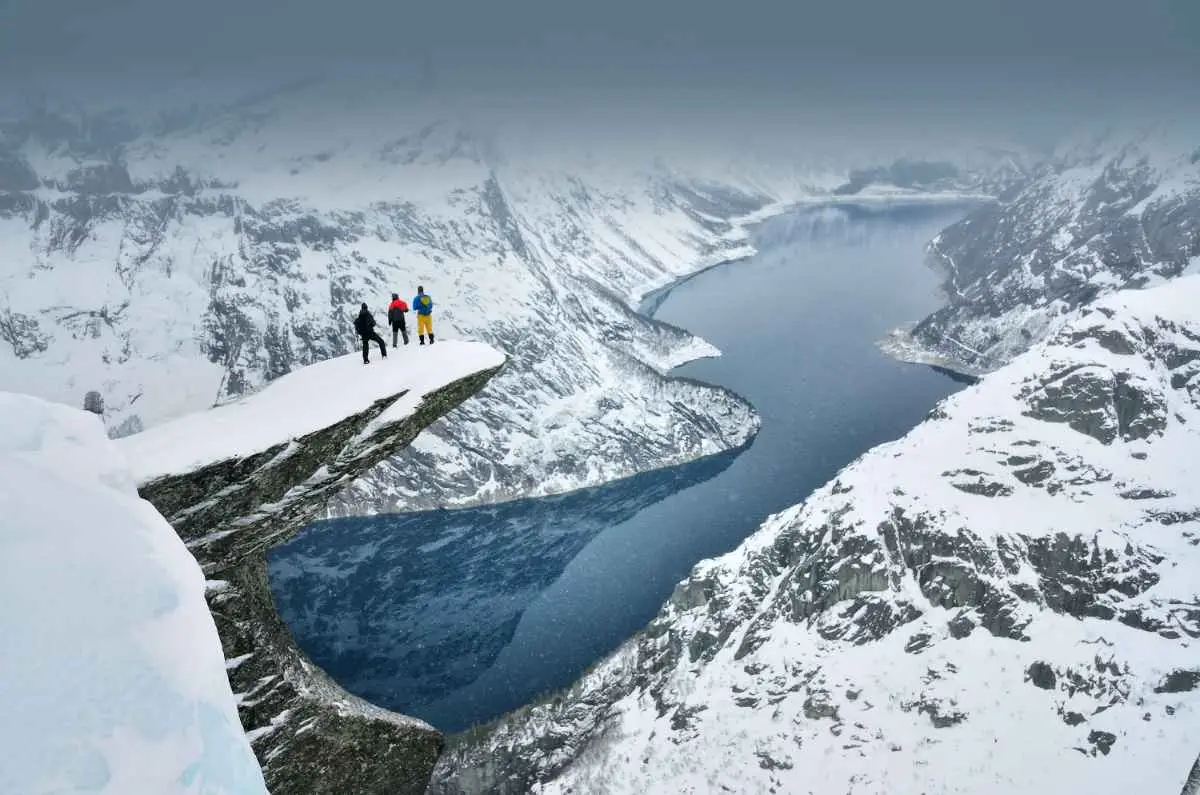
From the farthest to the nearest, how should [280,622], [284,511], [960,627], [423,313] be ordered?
1. [960,627]
2. [423,313]
3. [280,622]
4. [284,511]

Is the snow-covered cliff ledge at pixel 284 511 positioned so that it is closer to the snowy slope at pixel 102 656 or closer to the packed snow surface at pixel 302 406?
the packed snow surface at pixel 302 406

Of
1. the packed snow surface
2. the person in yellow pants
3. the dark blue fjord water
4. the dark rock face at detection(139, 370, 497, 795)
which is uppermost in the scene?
the person in yellow pants

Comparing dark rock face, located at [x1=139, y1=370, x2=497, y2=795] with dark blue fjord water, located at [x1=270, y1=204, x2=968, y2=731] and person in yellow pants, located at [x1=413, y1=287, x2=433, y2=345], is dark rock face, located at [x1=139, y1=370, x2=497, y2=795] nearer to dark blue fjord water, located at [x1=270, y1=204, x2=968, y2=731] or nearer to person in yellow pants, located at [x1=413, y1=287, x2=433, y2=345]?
person in yellow pants, located at [x1=413, y1=287, x2=433, y2=345]

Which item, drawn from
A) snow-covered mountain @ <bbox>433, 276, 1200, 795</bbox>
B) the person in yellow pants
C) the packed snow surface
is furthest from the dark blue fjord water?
the packed snow surface

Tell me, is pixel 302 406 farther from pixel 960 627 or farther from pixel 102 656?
pixel 960 627

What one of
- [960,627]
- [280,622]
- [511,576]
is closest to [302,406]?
[280,622]
